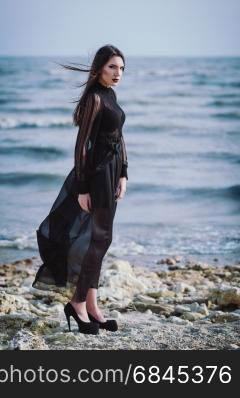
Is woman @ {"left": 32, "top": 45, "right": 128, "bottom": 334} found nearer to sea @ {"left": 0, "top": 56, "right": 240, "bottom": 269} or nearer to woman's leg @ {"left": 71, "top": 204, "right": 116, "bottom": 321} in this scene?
woman's leg @ {"left": 71, "top": 204, "right": 116, "bottom": 321}

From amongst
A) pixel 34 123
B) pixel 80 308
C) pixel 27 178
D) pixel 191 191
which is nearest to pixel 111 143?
pixel 80 308

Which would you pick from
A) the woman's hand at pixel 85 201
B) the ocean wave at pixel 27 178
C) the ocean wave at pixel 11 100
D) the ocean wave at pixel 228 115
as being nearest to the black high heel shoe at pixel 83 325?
the woman's hand at pixel 85 201

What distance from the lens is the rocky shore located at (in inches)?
163

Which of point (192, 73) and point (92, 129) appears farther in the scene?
point (192, 73)

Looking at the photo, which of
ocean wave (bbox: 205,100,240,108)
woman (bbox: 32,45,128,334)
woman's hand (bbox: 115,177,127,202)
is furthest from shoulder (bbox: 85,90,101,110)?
ocean wave (bbox: 205,100,240,108)

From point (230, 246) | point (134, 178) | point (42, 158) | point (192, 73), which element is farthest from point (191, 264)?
point (192, 73)

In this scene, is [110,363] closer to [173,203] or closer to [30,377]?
[30,377]

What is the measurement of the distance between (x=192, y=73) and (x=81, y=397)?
28947 millimetres

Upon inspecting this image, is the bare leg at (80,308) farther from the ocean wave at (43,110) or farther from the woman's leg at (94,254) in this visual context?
the ocean wave at (43,110)

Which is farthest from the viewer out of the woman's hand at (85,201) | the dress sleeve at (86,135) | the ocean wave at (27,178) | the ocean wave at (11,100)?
the ocean wave at (11,100)

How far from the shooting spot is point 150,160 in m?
15.0

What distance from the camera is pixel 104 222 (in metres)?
4.15

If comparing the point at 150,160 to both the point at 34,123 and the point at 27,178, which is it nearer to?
the point at 27,178

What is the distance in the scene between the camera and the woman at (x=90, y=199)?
13.3ft
